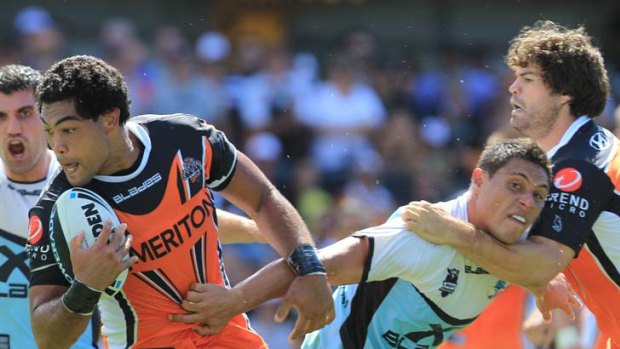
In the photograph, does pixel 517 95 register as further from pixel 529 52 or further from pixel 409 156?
pixel 409 156

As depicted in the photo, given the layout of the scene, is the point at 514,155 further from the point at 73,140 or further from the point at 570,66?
the point at 73,140

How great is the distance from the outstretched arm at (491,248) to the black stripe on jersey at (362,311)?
0.43 metres

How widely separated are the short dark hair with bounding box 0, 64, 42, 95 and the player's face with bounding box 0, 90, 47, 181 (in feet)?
0.12

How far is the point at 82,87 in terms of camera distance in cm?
526

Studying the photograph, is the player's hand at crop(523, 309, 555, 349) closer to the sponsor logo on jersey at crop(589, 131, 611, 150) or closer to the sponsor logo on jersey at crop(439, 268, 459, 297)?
the sponsor logo on jersey at crop(589, 131, 611, 150)

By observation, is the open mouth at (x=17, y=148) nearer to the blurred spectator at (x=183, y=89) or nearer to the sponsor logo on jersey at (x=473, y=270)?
the sponsor logo on jersey at (x=473, y=270)

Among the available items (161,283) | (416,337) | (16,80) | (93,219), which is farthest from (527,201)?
(16,80)

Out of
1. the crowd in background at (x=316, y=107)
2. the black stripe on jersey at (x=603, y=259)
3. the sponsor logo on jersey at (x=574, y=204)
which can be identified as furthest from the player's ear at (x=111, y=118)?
the crowd in background at (x=316, y=107)

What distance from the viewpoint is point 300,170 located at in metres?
12.9

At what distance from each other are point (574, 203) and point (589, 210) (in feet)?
0.30

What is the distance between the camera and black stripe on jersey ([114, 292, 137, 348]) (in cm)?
540

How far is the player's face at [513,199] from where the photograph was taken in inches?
231

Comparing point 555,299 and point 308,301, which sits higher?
point 308,301

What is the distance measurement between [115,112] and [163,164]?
0.34 metres
